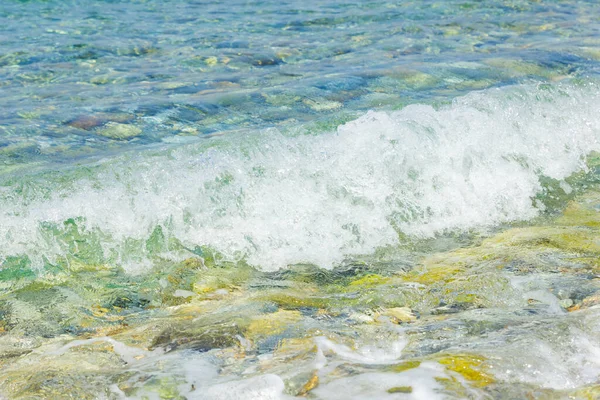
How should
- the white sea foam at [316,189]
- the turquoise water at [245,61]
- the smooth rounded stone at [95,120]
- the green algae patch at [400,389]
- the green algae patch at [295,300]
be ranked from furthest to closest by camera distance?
the turquoise water at [245,61]
the smooth rounded stone at [95,120]
the white sea foam at [316,189]
the green algae patch at [295,300]
the green algae patch at [400,389]

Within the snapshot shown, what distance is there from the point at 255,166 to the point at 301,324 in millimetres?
1923

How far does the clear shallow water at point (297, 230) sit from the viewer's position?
126 inches

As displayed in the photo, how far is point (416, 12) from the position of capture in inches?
496

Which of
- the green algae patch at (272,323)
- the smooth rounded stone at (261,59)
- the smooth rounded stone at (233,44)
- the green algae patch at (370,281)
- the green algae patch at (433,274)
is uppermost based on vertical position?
the smooth rounded stone at (233,44)

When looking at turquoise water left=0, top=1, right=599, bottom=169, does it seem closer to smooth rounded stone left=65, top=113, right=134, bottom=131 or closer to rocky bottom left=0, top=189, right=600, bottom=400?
smooth rounded stone left=65, top=113, right=134, bottom=131

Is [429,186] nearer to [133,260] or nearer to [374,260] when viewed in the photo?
[374,260]

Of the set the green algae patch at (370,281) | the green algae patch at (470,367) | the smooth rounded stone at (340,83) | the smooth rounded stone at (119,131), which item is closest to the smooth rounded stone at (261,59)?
the smooth rounded stone at (340,83)

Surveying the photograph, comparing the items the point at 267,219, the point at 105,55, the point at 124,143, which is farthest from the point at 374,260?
the point at 105,55

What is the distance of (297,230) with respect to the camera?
5004 millimetres

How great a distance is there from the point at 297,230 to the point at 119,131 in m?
2.66

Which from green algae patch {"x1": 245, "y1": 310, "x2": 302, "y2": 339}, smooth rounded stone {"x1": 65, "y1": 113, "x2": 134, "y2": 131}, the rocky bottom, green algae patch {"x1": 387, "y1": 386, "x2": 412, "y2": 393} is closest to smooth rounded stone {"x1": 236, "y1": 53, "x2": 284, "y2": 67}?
smooth rounded stone {"x1": 65, "y1": 113, "x2": 134, "y2": 131}

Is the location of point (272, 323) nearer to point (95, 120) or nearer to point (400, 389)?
point (400, 389)

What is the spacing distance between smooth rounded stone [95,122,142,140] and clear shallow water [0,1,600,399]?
29 millimetres

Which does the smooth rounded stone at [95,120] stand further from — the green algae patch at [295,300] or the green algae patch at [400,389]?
the green algae patch at [400,389]
